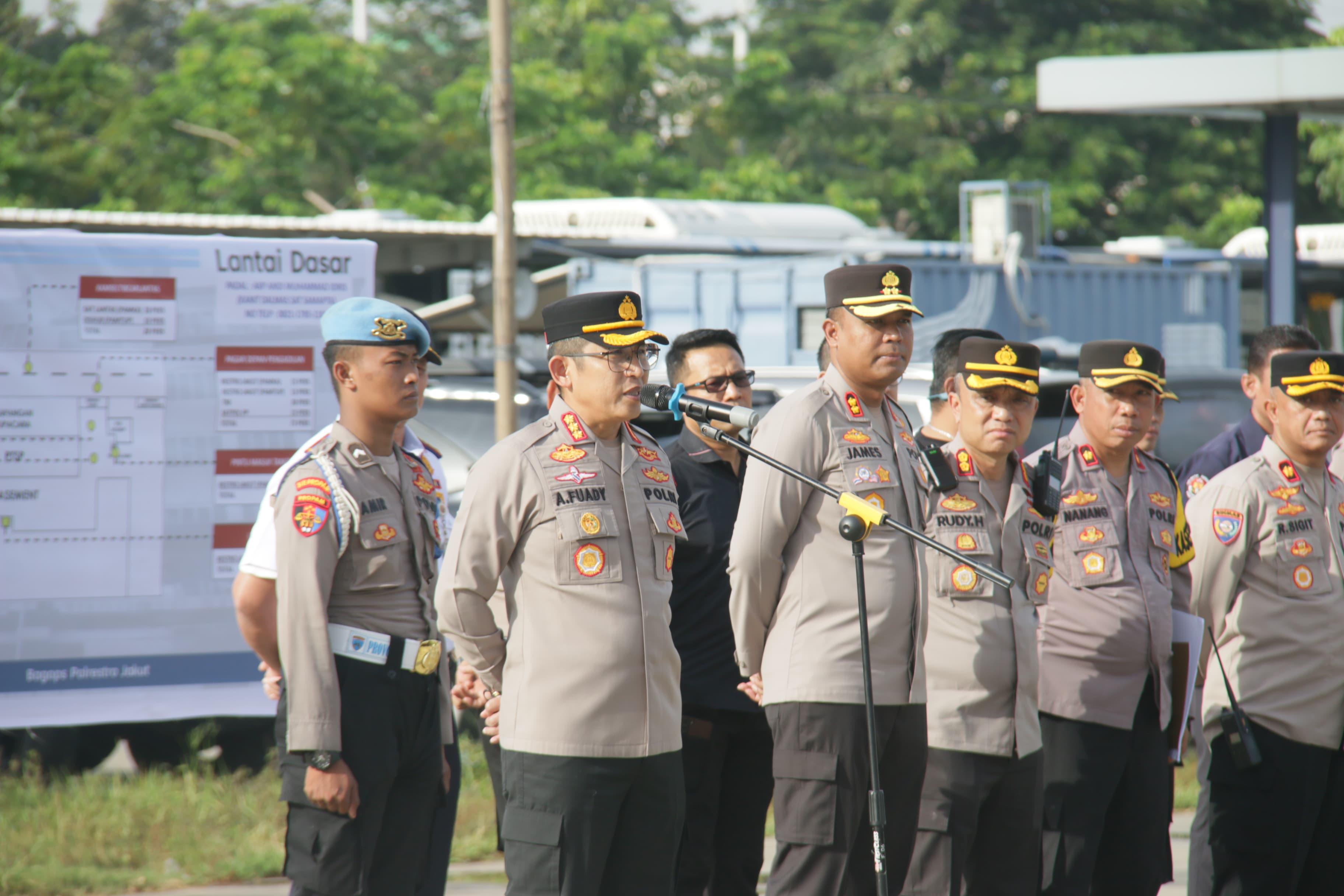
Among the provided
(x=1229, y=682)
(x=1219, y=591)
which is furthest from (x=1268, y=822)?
(x=1219, y=591)

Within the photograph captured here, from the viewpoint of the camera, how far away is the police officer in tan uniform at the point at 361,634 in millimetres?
3713

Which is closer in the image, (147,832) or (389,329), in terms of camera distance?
(389,329)

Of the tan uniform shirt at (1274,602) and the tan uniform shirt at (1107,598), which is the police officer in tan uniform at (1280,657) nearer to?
the tan uniform shirt at (1274,602)

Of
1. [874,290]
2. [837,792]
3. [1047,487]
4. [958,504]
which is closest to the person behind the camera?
[837,792]

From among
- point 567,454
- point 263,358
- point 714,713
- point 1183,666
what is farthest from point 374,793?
point 263,358

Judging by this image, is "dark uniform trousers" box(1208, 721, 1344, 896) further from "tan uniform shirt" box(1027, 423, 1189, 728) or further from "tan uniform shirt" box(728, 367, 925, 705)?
"tan uniform shirt" box(728, 367, 925, 705)

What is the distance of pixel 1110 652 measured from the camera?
4715 mm

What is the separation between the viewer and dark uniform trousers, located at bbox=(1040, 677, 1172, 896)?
463cm

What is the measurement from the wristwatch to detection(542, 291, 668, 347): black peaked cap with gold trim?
1.15m

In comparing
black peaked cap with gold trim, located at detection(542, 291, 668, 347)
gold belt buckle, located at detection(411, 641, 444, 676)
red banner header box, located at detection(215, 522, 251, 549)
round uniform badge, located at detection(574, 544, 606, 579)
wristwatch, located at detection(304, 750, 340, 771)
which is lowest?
wristwatch, located at detection(304, 750, 340, 771)

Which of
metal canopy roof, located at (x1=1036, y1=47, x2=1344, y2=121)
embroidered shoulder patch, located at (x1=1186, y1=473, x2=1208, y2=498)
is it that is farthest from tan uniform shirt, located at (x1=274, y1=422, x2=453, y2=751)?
metal canopy roof, located at (x1=1036, y1=47, x2=1344, y2=121)

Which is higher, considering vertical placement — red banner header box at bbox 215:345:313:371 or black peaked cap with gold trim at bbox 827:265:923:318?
black peaked cap with gold trim at bbox 827:265:923:318

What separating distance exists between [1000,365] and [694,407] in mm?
1253

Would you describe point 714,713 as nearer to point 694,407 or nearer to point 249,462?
point 694,407
